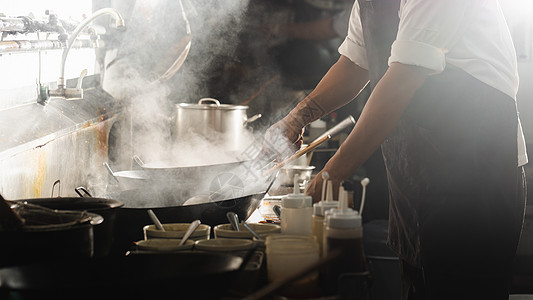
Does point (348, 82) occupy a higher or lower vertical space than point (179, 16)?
lower

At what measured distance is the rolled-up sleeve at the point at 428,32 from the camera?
191 cm

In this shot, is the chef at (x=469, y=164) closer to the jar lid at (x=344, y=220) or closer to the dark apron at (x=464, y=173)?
the dark apron at (x=464, y=173)

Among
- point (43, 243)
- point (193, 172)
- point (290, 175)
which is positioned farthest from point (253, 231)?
point (290, 175)

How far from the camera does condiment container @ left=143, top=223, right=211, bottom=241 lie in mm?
1514

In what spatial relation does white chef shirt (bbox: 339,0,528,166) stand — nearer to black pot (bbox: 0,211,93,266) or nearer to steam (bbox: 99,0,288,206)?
steam (bbox: 99,0,288,206)

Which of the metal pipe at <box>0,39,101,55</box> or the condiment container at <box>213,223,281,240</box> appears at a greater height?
the metal pipe at <box>0,39,101,55</box>

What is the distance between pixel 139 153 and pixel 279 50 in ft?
8.41

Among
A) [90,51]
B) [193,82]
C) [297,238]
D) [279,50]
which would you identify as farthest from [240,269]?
[279,50]

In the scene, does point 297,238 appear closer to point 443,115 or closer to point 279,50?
point 443,115

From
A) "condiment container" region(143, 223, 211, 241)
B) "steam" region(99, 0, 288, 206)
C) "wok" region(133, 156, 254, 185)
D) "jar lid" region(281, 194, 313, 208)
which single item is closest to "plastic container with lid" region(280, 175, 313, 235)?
"jar lid" region(281, 194, 313, 208)

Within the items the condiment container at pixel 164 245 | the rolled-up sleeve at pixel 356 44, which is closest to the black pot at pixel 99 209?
the condiment container at pixel 164 245

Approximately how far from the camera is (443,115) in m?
2.15

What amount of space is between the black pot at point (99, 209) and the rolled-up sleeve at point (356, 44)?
4.75ft

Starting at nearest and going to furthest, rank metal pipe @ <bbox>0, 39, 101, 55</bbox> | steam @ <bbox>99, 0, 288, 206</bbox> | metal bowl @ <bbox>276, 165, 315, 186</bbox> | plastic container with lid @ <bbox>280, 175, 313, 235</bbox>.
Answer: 1. plastic container with lid @ <bbox>280, 175, 313, 235</bbox>
2. metal pipe @ <bbox>0, 39, 101, 55</bbox>
3. metal bowl @ <bbox>276, 165, 315, 186</bbox>
4. steam @ <bbox>99, 0, 288, 206</bbox>
